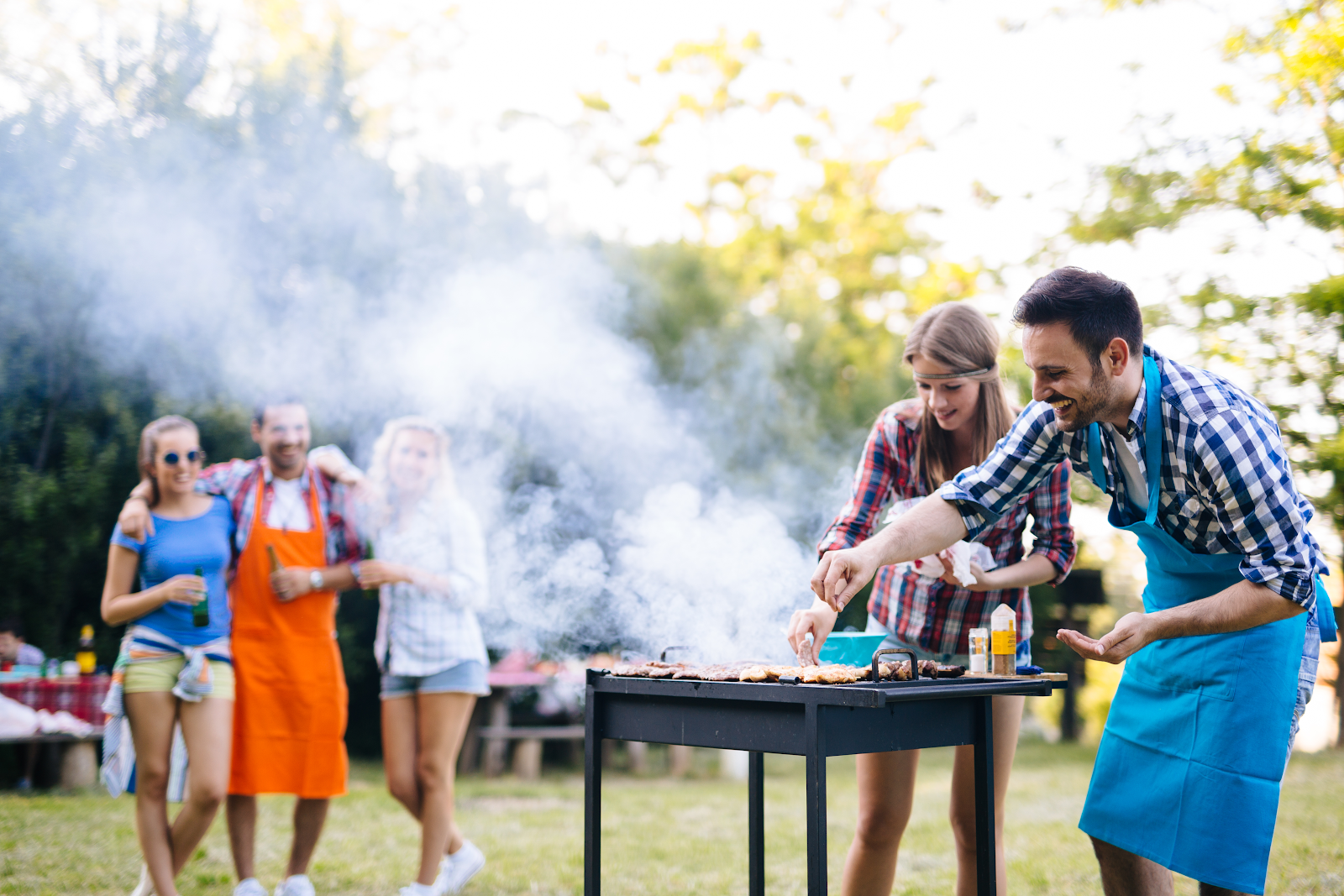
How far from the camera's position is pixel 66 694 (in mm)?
6301

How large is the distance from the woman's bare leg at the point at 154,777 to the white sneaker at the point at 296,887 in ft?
1.28

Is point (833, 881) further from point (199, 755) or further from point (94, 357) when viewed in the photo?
point (94, 357)

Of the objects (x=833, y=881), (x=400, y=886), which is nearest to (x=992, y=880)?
(x=833, y=881)

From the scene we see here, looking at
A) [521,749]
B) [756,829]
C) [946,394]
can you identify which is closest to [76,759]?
[521,749]

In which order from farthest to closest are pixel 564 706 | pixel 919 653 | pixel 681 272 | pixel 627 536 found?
pixel 681 272
pixel 564 706
pixel 627 536
pixel 919 653

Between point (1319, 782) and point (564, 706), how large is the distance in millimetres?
5507

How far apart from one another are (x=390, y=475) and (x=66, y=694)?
382 centimetres

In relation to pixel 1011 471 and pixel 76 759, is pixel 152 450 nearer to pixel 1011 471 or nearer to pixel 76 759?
pixel 1011 471

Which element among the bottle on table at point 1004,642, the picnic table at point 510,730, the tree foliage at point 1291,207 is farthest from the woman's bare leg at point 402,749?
the tree foliage at point 1291,207

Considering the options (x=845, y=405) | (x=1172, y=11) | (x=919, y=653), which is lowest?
(x=919, y=653)

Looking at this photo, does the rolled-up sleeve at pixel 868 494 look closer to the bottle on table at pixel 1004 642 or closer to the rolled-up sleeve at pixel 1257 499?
the bottle on table at pixel 1004 642

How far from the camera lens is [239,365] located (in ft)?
23.4

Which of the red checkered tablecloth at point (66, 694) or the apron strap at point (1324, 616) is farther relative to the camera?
the red checkered tablecloth at point (66, 694)

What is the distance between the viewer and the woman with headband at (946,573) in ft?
8.38
